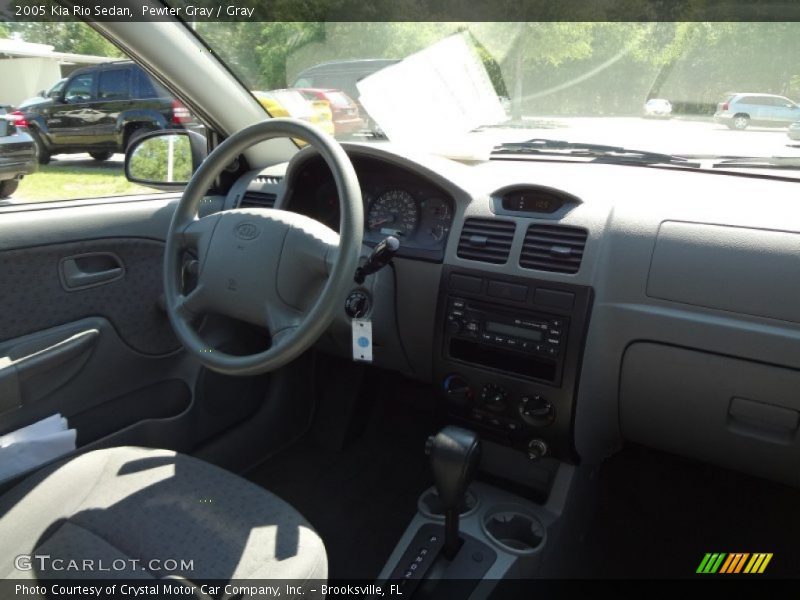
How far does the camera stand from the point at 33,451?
1.78 m

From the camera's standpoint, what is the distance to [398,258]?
203cm

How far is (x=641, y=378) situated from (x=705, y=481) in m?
0.89

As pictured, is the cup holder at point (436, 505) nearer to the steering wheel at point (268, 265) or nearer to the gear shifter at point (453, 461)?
the gear shifter at point (453, 461)

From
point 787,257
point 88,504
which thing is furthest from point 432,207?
point 88,504

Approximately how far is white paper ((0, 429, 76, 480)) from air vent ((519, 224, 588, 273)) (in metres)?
1.44

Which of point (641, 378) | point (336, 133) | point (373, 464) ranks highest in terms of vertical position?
point (336, 133)

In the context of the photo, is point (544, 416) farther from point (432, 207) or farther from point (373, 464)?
point (373, 464)

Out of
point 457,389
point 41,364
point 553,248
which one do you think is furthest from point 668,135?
point 41,364

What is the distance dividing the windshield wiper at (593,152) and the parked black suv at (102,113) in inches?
48.3

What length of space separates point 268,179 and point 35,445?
1.17 meters

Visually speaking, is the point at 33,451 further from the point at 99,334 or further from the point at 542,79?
the point at 542,79

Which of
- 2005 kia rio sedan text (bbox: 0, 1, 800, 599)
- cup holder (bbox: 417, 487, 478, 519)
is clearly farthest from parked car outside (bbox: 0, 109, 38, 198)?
cup holder (bbox: 417, 487, 478, 519)

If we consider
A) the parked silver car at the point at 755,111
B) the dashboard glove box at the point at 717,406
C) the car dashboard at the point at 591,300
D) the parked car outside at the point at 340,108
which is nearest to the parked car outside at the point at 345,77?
the parked car outside at the point at 340,108

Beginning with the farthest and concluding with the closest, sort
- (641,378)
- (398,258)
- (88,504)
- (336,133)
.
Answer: (336,133) → (398,258) → (641,378) → (88,504)
